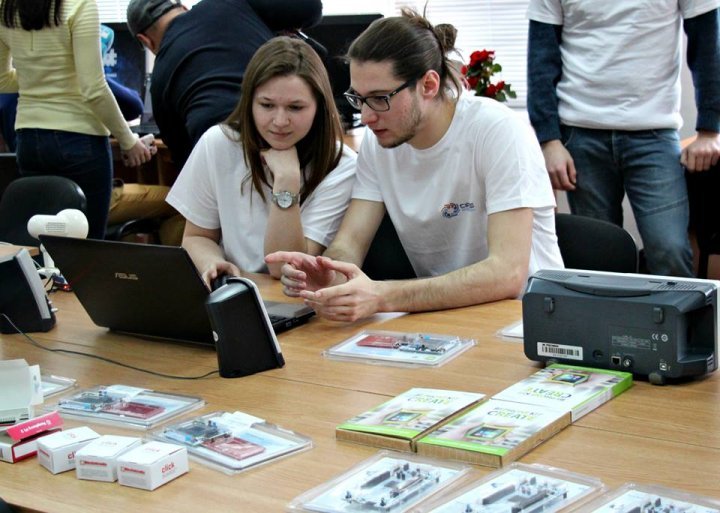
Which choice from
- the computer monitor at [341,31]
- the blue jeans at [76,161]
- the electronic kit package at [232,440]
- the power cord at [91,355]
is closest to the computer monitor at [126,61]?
the computer monitor at [341,31]

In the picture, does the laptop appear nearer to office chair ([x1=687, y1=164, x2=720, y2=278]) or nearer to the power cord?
the power cord

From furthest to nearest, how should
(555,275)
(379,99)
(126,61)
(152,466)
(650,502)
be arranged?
1. (126,61)
2. (379,99)
3. (555,275)
4. (152,466)
5. (650,502)

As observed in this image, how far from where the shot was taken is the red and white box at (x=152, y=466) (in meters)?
1.31

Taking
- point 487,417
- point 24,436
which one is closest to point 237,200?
point 24,436

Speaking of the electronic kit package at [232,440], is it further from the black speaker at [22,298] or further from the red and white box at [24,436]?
the black speaker at [22,298]

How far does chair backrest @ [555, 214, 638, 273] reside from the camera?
88.7 inches

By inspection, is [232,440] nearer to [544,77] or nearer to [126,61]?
[544,77]

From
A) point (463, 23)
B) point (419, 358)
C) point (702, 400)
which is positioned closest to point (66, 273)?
point (419, 358)

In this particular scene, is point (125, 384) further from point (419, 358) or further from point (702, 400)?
point (702, 400)

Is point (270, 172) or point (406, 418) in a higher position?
point (270, 172)

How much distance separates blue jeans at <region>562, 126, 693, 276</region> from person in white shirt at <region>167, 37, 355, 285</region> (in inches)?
30.6

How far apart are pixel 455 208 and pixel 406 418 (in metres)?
1.03

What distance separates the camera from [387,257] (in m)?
2.61

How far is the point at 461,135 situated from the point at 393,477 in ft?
4.09
